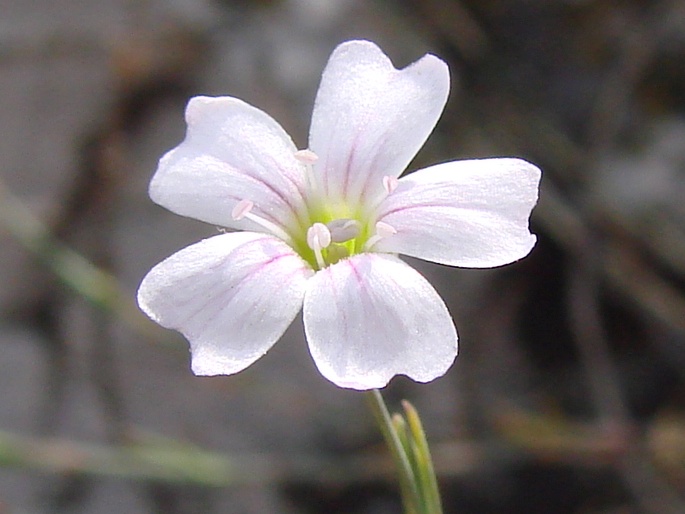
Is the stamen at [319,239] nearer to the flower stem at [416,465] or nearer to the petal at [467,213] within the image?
the petal at [467,213]

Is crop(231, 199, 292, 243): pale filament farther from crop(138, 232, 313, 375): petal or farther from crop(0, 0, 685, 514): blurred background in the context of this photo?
crop(0, 0, 685, 514): blurred background

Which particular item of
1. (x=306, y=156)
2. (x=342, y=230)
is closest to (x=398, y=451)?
(x=342, y=230)

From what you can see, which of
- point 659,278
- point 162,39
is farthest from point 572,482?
point 162,39

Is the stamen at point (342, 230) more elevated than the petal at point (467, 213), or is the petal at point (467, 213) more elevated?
the petal at point (467, 213)

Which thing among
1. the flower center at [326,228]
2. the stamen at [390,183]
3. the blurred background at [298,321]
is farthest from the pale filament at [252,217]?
the blurred background at [298,321]

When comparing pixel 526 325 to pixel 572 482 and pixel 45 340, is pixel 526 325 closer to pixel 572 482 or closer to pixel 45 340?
pixel 572 482

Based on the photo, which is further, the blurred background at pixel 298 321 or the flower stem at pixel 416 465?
the blurred background at pixel 298 321

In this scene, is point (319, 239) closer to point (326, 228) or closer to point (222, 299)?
point (326, 228)
